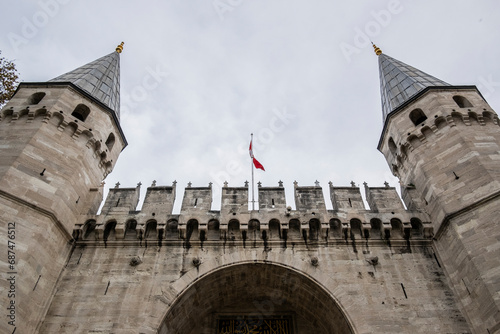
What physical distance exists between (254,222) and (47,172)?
6652 millimetres

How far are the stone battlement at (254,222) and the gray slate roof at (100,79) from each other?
520 centimetres

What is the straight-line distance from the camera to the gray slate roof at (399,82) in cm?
1599

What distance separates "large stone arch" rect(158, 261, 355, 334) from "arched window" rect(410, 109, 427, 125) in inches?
325

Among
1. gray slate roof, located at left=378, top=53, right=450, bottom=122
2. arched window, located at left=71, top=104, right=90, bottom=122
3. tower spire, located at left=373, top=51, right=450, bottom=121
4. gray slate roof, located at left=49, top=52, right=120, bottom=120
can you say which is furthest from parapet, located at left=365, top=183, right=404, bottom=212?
arched window, located at left=71, top=104, right=90, bottom=122

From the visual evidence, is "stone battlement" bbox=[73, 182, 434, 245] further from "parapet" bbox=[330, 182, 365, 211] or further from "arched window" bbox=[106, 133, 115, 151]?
"arched window" bbox=[106, 133, 115, 151]

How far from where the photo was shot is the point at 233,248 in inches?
465

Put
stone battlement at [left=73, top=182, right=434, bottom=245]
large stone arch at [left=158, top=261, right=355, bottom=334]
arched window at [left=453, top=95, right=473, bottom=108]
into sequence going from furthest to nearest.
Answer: arched window at [left=453, top=95, right=473, bottom=108] < stone battlement at [left=73, top=182, right=434, bottom=245] < large stone arch at [left=158, top=261, right=355, bottom=334]

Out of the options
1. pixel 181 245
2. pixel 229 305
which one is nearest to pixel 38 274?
pixel 181 245

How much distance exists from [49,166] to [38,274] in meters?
3.47

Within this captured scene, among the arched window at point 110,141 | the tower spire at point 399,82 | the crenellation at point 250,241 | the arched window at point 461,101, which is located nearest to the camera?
the crenellation at point 250,241

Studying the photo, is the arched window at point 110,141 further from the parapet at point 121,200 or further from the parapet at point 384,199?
the parapet at point 384,199

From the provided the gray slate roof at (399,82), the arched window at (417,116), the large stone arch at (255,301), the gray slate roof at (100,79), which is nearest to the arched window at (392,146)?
the arched window at (417,116)

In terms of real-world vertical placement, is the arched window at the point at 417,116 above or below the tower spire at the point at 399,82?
below

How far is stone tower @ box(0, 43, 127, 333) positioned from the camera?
32.0ft
